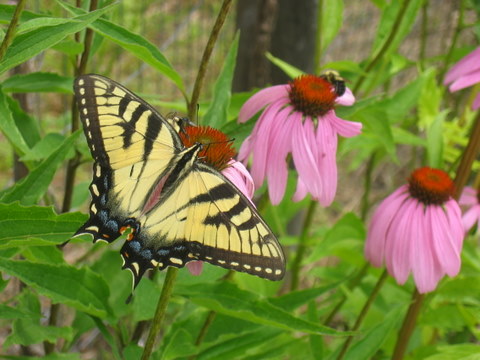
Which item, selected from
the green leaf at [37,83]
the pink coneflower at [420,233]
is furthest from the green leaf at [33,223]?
the pink coneflower at [420,233]

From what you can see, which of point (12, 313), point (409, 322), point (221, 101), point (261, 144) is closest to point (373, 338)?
point (409, 322)

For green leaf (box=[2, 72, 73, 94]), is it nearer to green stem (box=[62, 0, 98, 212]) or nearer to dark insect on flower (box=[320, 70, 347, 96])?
green stem (box=[62, 0, 98, 212])

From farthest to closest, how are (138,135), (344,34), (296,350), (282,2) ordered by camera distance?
(344,34)
(282,2)
(296,350)
(138,135)

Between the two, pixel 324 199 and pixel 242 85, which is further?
pixel 242 85

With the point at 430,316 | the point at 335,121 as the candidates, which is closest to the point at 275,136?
the point at 335,121


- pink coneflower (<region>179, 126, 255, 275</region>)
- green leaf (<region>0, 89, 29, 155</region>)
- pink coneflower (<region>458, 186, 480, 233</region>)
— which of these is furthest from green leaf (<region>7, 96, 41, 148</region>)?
pink coneflower (<region>458, 186, 480, 233</region>)

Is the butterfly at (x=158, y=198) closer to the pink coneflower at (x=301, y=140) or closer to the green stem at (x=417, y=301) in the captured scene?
the pink coneflower at (x=301, y=140)

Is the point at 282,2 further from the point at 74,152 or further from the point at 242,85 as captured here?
the point at 74,152
